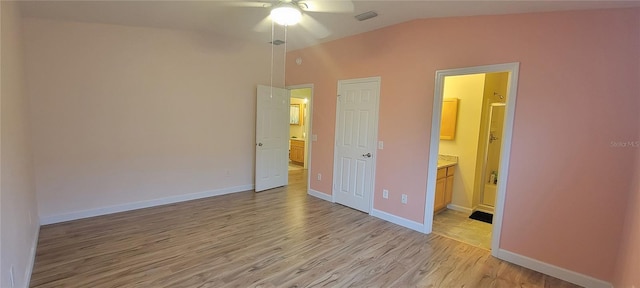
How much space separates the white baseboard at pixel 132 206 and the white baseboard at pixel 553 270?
13.5 ft

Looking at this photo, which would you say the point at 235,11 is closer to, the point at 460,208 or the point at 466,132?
the point at 466,132

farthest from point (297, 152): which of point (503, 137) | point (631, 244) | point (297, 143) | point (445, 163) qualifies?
point (631, 244)

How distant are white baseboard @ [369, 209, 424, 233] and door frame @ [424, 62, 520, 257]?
91mm

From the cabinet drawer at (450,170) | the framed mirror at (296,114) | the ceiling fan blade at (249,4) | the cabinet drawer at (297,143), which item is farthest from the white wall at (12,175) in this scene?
the framed mirror at (296,114)

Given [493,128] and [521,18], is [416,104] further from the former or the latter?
[493,128]

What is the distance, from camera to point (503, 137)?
2850 mm

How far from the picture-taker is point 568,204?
8.35 ft

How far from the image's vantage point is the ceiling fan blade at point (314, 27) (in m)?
3.53

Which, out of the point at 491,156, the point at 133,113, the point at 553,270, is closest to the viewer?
the point at 553,270

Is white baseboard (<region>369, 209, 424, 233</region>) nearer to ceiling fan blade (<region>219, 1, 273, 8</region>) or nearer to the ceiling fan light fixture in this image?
the ceiling fan light fixture

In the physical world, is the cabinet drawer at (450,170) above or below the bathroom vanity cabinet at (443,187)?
above

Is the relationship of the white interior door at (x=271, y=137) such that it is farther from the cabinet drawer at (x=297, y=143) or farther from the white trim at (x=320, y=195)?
the cabinet drawer at (x=297, y=143)

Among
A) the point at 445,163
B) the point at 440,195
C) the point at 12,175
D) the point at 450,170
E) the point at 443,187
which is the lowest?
the point at 440,195

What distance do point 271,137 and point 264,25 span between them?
210cm
